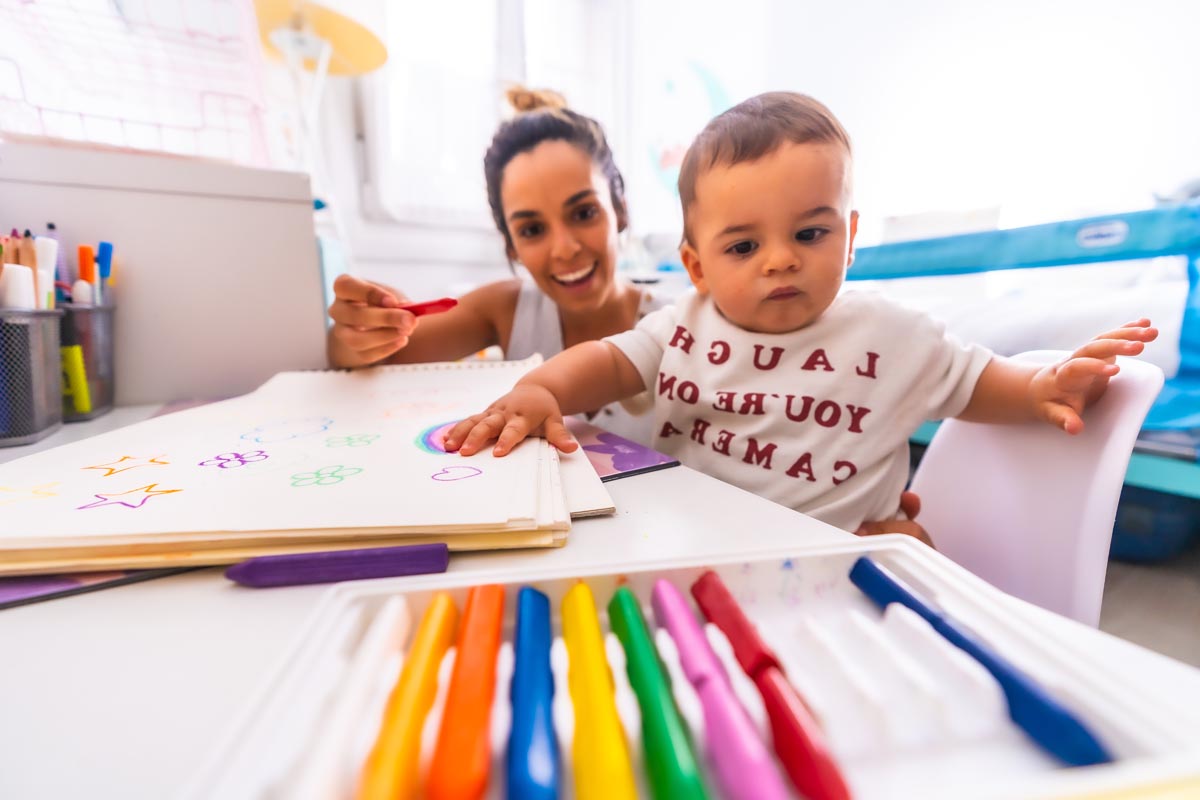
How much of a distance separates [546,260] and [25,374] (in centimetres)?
60

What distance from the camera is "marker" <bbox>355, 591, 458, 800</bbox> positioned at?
134 mm

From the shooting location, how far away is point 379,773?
0.14m

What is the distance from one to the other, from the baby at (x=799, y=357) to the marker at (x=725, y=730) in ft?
0.97

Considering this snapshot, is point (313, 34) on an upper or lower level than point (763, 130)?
upper

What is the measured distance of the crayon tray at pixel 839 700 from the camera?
0.14 m

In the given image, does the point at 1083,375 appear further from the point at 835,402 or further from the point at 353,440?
the point at 353,440

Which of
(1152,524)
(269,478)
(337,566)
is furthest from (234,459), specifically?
(1152,524)

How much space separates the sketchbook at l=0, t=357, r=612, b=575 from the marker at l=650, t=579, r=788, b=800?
110 millimetres

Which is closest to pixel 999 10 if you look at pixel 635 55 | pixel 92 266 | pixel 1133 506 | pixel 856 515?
pixel 635 55

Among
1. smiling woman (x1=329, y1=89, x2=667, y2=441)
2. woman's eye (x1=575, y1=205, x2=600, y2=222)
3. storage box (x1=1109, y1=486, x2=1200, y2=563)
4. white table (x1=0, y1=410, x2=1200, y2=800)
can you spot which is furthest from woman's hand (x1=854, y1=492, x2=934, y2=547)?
storage box (x1=1109, y1=486, x2=1200, y2=563)

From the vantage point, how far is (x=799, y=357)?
1.87ft

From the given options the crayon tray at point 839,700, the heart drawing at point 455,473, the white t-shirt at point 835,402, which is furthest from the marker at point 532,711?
the white t-shirt at point 835,402

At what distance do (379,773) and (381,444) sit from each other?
0.29 metres

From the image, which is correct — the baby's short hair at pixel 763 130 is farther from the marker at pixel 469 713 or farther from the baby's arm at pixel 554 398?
the marker at pixel 469 713
